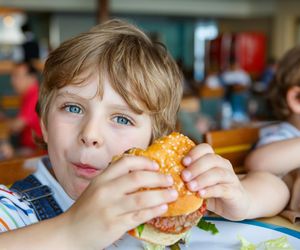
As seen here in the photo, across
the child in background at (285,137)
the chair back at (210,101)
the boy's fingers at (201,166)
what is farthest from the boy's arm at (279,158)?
the chair back at (210,101)

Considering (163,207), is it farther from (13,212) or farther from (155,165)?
(13,212)

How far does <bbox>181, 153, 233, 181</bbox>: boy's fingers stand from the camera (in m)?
0.65

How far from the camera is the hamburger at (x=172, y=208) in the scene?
25.0 inches

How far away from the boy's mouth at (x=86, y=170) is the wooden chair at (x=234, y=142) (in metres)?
0.67

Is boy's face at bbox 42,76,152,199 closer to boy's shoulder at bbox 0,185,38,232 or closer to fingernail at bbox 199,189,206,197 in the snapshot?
boy's shoulder at bbox 0,185,38,232

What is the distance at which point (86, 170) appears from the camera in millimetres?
854

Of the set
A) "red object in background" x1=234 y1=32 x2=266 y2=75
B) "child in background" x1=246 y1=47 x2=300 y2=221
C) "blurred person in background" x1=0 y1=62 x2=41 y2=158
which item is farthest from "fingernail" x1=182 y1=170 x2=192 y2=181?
"red object in background" x1=234 y1=32 x2=266 y2=75

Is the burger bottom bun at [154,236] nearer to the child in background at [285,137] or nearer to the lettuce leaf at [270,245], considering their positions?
the lettuce leaf at [270,245]

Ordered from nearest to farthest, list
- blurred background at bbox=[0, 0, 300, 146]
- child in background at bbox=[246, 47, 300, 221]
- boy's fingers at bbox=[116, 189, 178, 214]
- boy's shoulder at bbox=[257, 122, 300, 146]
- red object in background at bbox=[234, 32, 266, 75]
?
boy's fingers at bbox=[116, 189, 178, 214]
child in background at bbox=[246, 47, 300, 221]
boy's shoulder at bbox=[257, 122, 300, 146]
blurred background at bbox=[0, 0, 300, 146]
red object in background at bbox=[234, 32, 266, 75]

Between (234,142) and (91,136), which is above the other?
(91,136)

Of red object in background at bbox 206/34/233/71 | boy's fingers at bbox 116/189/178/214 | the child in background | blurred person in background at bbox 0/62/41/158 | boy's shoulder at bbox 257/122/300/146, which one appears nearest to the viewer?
boy's fingers at bbox 116/189/178/214

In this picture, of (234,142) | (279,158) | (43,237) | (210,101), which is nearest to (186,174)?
(43,237)

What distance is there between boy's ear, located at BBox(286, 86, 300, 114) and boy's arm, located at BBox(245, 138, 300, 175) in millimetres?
385

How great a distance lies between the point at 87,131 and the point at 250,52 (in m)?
14.7
